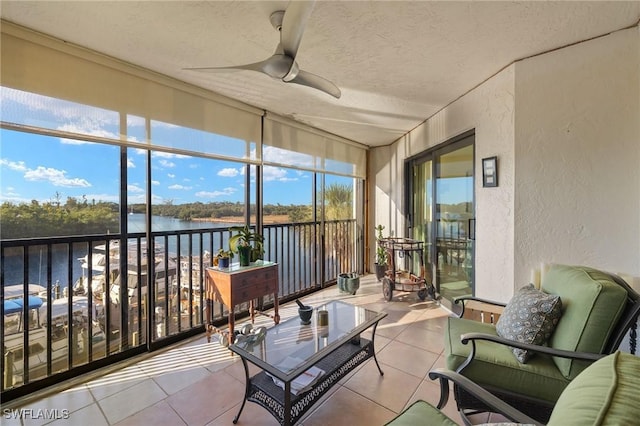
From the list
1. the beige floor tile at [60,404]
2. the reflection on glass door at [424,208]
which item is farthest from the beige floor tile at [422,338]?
the beige floor tile at [60,404]

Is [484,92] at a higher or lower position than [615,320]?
higher

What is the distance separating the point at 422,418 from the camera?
1.16 meters

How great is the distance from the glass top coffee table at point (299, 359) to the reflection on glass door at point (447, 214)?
1.63 metres

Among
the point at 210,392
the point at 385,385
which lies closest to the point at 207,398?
the point at 210,392

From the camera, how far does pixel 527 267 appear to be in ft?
7.31

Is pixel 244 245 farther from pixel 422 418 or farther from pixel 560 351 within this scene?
pixel 560 351

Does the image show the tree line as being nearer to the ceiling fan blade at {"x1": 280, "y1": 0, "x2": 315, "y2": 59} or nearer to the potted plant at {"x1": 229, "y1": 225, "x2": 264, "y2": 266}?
the potted plant at {"x1": 229, "y1": 225, "x2": 264, "y2": 266}

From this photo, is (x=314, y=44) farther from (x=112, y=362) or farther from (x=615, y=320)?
(x=112, y=362)

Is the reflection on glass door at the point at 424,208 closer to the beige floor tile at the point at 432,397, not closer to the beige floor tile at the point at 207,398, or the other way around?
the beige floor tile at the point at 432,397

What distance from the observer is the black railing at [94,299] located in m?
1.92

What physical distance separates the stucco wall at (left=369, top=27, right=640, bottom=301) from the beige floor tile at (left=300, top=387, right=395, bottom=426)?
1.51 meters

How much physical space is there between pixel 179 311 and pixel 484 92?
3.67 meters

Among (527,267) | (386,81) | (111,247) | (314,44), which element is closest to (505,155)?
(527,267)

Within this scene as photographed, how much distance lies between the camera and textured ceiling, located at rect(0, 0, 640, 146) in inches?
63.1
